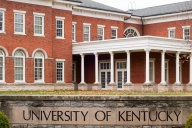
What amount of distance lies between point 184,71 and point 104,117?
31.5 meters

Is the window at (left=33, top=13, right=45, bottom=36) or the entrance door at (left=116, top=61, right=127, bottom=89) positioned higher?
the window at (left=33, top=13, right=45, bottom=36)

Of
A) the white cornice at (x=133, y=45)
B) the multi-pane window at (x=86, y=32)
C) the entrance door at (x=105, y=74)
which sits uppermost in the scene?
the multi-pane window at (x=86, y=32)

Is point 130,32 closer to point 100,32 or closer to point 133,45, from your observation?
point 100,32

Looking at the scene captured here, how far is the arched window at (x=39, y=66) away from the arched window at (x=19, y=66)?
4.87 feet

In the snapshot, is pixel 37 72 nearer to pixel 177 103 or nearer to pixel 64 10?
pixel 64 10

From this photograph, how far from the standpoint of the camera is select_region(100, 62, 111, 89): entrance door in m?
44.1

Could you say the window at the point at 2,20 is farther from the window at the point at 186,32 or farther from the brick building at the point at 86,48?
the window at the point at 186,32

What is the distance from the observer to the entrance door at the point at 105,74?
44125 mm

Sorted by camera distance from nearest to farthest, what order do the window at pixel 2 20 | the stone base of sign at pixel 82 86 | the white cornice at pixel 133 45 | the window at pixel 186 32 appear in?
the window at pixel 2 20 → the white cornice at pixel 133 45 → the stone base of sign at pixel 82 86 → the window at pixel 186 32

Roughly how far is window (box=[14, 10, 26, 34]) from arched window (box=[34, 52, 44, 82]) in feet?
9.02

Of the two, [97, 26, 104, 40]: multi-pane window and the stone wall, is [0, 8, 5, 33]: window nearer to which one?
[97, 26, 104, 40]: multi-pane window

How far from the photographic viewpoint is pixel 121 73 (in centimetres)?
4344

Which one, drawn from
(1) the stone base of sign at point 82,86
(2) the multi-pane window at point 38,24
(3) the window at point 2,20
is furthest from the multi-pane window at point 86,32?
(3) the window at point 2,20

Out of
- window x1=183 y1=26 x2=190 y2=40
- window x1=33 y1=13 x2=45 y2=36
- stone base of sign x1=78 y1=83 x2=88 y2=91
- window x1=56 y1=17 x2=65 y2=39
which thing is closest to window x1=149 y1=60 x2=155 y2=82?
stone base of sign x1=78 y1=83 x2=88 y2=91
